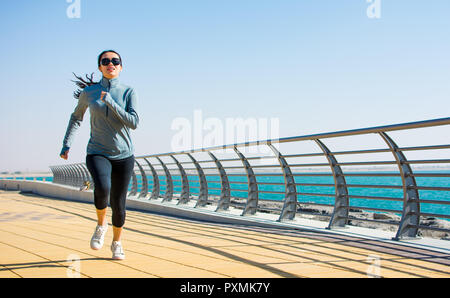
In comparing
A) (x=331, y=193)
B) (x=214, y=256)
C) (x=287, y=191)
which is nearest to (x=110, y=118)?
(x=214, y=256)

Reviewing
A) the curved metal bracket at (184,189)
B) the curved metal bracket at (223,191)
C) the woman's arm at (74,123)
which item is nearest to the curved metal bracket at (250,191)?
the curved metal bracket at (223,191)

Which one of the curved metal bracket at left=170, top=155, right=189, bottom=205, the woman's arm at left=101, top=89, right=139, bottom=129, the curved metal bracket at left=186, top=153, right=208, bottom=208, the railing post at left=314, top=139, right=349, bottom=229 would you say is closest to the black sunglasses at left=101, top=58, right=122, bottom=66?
the woman's arm at left=101, top=89, right=139, bottom=129

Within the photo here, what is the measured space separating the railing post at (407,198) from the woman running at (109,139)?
2863 mm

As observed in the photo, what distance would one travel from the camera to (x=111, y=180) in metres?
3.88

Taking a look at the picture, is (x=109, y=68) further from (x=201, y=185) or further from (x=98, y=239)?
(x=201, y=185)

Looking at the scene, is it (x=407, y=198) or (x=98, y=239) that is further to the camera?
(x=407, y=198)

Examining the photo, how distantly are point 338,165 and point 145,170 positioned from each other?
7.46 metres

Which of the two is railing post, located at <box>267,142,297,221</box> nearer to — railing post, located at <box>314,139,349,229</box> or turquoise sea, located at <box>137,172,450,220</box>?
turquoise sea, located at <box>137,172,450,220</box>

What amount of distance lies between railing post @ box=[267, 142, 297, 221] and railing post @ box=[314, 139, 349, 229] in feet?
3.13

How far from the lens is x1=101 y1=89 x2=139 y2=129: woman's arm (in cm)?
366

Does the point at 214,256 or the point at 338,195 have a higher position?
the point at 338,195

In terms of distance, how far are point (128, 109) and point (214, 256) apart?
1367 mm

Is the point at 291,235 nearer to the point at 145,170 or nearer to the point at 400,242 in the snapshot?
the point at 400,242
